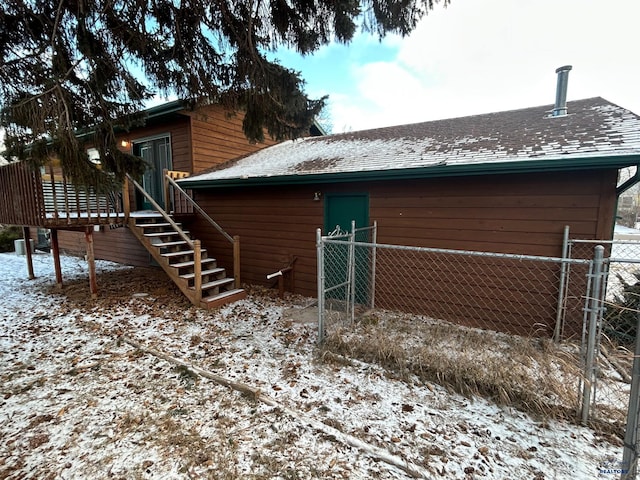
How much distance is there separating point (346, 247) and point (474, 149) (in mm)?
→ 2726

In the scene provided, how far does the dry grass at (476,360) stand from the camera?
2725 mm

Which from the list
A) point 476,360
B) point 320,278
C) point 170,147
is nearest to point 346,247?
point 320,278

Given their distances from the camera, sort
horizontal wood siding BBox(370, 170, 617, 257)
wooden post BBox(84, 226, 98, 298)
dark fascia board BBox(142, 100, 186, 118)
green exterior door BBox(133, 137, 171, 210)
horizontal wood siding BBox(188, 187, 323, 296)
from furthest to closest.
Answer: green exterior door BBox(133, 137, 171, 210)
dark fascia board BBox(142, 100, 186, 118)
horizontal wood siding BBox(188, 187, 323, 296)
wooden post BBox(84, 226, 98, 298)
horizontal wood siding BBox(370, 170, 617, 257)

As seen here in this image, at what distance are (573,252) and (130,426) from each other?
18.1 ft

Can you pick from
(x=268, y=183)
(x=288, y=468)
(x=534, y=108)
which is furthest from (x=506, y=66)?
(x=288, y=468)

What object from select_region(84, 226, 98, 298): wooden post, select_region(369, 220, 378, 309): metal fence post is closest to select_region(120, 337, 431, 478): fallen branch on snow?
select_region(369, 220, 378, 309): metal fence post

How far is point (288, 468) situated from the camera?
6.91 feet

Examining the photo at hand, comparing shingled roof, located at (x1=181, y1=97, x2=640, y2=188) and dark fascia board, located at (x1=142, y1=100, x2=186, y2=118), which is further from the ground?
dark fascia board, located at (x1=142, y1=100, x2=186, y2=118)

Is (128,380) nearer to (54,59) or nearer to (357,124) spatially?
(54,59)

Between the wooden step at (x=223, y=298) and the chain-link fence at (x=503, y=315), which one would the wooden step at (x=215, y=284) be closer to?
the wooden step at (x=223, y=298)

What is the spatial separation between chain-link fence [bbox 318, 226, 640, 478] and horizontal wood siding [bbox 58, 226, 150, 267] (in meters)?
6.66

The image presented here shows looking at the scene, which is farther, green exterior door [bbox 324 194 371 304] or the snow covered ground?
green exterior door [bbox 324 194 371 304]

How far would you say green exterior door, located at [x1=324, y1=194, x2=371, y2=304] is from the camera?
5637 mm

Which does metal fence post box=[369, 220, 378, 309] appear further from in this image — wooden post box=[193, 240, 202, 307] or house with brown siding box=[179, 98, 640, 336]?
wooden post box=[193, 240, 202, 307]
